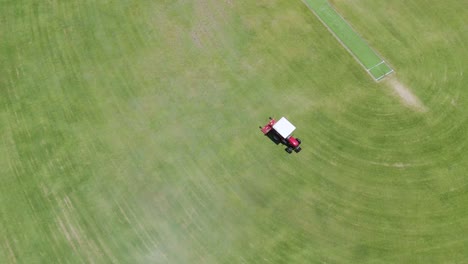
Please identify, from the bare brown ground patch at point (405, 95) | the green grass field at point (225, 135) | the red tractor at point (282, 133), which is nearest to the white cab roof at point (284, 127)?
the red tractor at point (282, 133)

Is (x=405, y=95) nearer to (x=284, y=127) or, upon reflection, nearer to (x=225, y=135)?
(x=284, y=127)

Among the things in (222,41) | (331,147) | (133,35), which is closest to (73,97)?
(133,35)

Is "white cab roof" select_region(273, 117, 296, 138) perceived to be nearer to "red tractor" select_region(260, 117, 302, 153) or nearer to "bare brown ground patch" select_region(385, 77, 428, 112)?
"red tractor" select_region(260, 117, 302, 153)

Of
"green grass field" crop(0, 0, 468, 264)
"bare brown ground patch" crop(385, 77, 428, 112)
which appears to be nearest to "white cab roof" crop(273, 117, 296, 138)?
"green grass field" crop(0, 0, 468, 264)

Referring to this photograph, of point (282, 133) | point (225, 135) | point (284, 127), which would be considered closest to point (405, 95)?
point (284, 127)

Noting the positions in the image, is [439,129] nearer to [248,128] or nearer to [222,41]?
[248,128]

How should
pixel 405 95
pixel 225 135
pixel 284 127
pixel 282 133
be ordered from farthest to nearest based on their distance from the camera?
pixel 405 95, pixel 225 135, pixel 284 127, pixel 282 133
